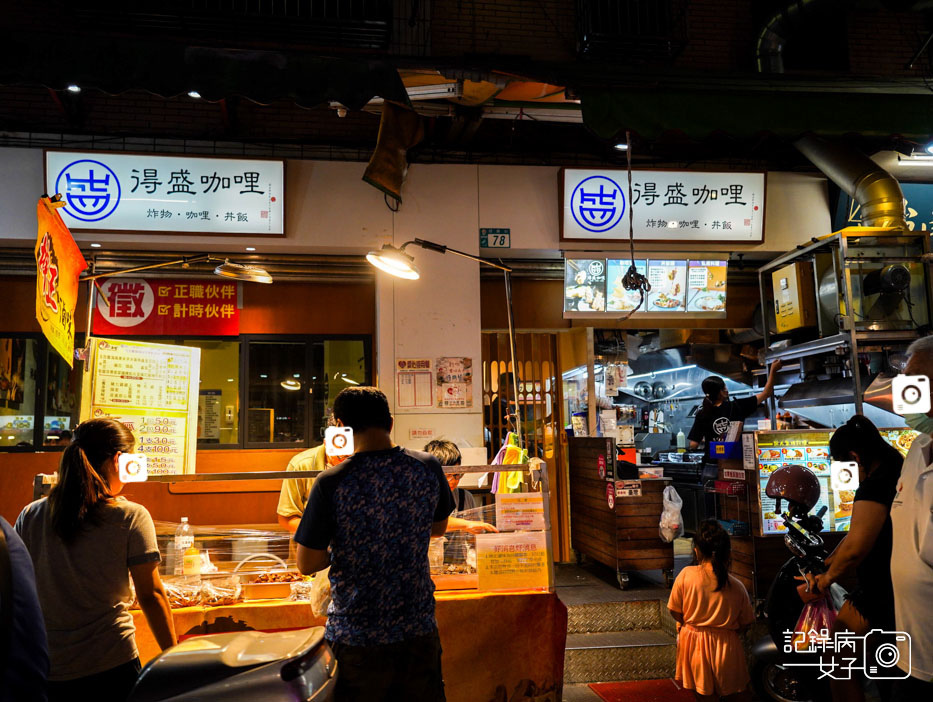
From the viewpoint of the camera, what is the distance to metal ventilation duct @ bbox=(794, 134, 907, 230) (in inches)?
285

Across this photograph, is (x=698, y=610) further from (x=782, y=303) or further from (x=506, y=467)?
(x=782, y=303)

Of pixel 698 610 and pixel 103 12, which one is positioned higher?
pixel 103 12

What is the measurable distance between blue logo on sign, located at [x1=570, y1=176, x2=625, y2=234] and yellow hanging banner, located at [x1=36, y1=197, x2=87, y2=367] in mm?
5261

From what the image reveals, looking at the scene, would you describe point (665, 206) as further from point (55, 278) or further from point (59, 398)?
point (59, 398)

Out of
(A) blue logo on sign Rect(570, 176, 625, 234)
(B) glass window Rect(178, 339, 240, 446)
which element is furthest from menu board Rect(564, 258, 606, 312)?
(B) glass window Rect(178, 339, 240, 446)

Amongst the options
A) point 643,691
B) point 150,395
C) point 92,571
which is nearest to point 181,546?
point 92,571

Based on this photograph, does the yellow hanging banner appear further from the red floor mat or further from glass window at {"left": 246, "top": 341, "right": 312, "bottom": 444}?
the red floor mat

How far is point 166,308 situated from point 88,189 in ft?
5.01

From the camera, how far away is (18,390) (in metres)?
7.95

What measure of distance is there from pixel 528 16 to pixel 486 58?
388cm

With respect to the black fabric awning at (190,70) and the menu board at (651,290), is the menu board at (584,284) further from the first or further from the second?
the black fabric awning at (190,70)

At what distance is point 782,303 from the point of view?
808 cm

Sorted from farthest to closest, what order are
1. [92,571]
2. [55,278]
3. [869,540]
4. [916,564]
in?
[55,278], [869,540], [916,564], [92,571]

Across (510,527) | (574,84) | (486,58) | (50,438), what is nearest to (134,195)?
(50,438)
